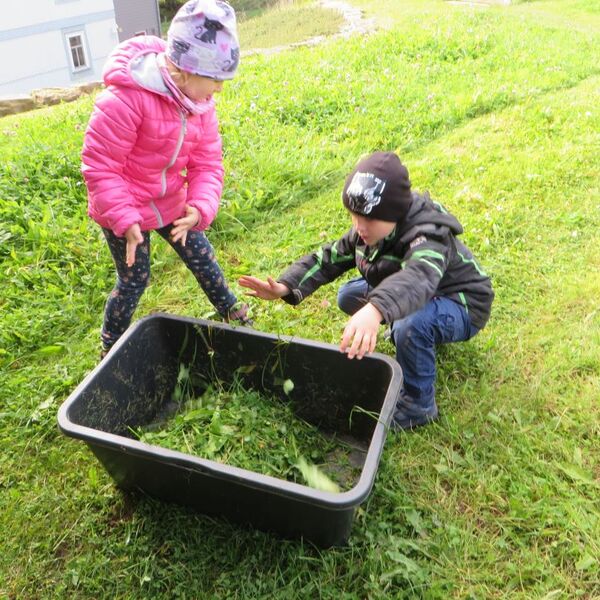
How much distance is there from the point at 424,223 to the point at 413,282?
278 millimetres

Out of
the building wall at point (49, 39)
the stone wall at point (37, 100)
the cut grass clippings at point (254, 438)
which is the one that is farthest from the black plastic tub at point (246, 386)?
the building wall at point (49, 39)

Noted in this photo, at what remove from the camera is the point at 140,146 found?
84.3 inches

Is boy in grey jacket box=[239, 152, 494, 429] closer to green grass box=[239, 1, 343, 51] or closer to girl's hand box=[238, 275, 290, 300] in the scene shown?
girl's hand box=[238, 275, 290, 300]

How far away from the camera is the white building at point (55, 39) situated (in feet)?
52.6

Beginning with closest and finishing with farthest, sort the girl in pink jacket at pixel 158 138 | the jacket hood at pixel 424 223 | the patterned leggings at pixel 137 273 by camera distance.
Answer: the girl in pink jacket at pixel 158 138 < the jacket hood at pixel 424 223 < the patterned leggings at pixel 137 273

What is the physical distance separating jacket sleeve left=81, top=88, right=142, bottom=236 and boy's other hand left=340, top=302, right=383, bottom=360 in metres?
0.95

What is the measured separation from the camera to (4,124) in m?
5.42

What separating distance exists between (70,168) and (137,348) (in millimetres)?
2261

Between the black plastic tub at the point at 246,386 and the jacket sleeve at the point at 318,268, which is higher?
the jacket sleeve at the point at 318,268

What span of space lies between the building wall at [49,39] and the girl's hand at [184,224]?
15.7 m

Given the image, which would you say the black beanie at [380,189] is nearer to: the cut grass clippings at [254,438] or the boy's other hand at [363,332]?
the boy's other hand at [363,332]

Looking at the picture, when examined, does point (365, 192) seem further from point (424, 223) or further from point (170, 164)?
point (170, 164)

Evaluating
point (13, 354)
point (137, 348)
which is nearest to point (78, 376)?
point (13, 354)

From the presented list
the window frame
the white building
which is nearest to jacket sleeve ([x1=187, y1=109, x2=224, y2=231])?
the white building
